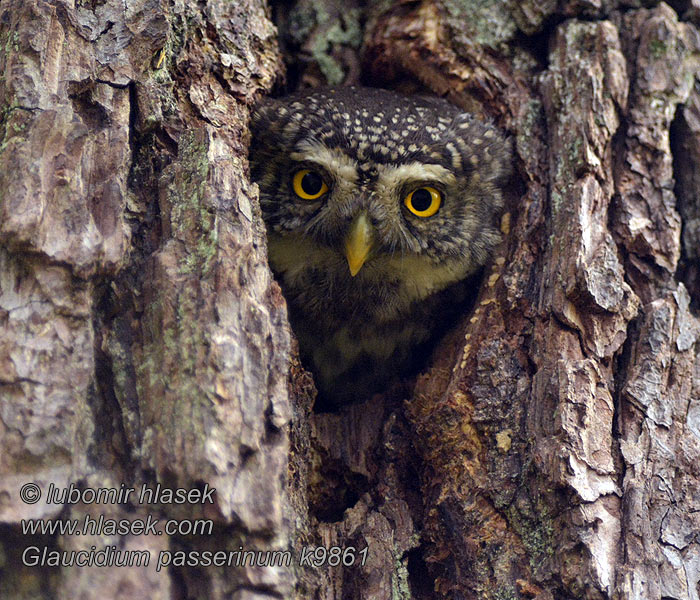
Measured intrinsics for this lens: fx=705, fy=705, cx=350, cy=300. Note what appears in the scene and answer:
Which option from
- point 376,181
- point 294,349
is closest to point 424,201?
point 376,181

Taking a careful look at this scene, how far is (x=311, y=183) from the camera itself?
8.00 feet

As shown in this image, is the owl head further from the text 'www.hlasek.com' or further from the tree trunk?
the text 'www.hlasek.com'

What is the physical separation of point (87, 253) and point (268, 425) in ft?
1.93

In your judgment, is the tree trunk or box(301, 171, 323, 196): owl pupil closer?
the tree trunk

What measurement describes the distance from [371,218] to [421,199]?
0.26m

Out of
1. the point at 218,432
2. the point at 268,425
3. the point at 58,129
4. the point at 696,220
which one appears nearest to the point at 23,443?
the point at 218,432

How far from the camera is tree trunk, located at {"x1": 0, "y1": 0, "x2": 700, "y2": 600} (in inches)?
59.0

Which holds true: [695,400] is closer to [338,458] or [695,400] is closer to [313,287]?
[338,458]

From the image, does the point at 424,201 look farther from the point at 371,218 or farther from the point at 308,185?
the point at 308,185

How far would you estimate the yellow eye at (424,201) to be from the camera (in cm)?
245

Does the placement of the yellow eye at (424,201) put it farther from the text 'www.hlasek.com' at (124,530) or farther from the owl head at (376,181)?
the text 'www.hlasek.com' at (124,530)

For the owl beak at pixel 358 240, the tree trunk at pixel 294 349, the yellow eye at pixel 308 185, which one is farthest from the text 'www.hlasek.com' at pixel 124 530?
the yellow eye at pixel 308 185

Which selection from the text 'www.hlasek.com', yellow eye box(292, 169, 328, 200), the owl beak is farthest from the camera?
yellow eye box(292, 169, 328, 200)

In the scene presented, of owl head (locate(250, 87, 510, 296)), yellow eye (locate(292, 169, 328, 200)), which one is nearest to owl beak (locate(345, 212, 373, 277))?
owl head (locate(250, 87, 510, 296))
